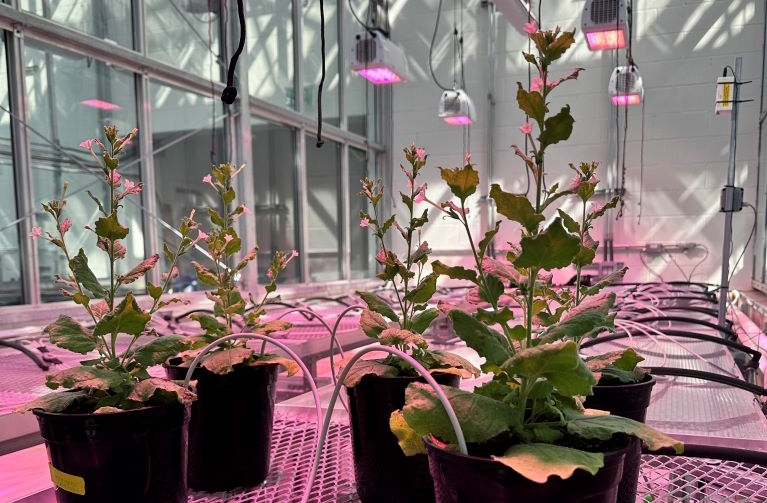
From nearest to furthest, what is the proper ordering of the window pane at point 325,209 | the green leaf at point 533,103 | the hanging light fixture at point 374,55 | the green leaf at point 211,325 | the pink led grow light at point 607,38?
the green leaf at point 533,103 → the green leaf at point 211,325 → the pink led grow light at point 607,38 → the hanging light fixture at point 374,55 → the window pane at point 325,209

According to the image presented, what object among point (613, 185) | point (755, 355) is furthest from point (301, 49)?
point (755, 355)

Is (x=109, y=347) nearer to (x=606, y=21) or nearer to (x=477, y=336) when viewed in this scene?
(x=477, y=336)

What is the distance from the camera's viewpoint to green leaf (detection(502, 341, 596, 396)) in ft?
1.42

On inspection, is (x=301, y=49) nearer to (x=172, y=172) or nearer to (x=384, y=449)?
(x=172, y=172)

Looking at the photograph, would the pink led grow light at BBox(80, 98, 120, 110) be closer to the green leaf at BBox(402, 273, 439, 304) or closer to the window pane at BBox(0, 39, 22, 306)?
the window pane at BBox(0, 39, 22, 306)

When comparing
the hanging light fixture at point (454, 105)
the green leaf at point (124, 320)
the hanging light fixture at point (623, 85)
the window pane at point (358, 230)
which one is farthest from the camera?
the window pane at point (358, 230)

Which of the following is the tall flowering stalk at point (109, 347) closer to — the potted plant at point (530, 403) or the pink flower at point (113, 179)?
the pink flower at point (113, 179)

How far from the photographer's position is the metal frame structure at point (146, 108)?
2.60 m

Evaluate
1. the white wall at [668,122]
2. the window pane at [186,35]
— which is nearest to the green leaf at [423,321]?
the window pane at [186,35]

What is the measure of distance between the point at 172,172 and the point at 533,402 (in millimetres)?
3989

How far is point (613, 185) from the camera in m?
5.38

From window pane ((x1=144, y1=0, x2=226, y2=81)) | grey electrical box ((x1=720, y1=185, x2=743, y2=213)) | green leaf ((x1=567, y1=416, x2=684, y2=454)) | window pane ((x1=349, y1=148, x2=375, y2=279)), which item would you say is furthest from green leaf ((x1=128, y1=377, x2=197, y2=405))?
window pane ((x1=349, y1=148, x2=375, y2=279))

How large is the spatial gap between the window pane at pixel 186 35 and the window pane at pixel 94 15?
13 centimetres

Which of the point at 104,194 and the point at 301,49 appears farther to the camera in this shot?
the point at 301,49
